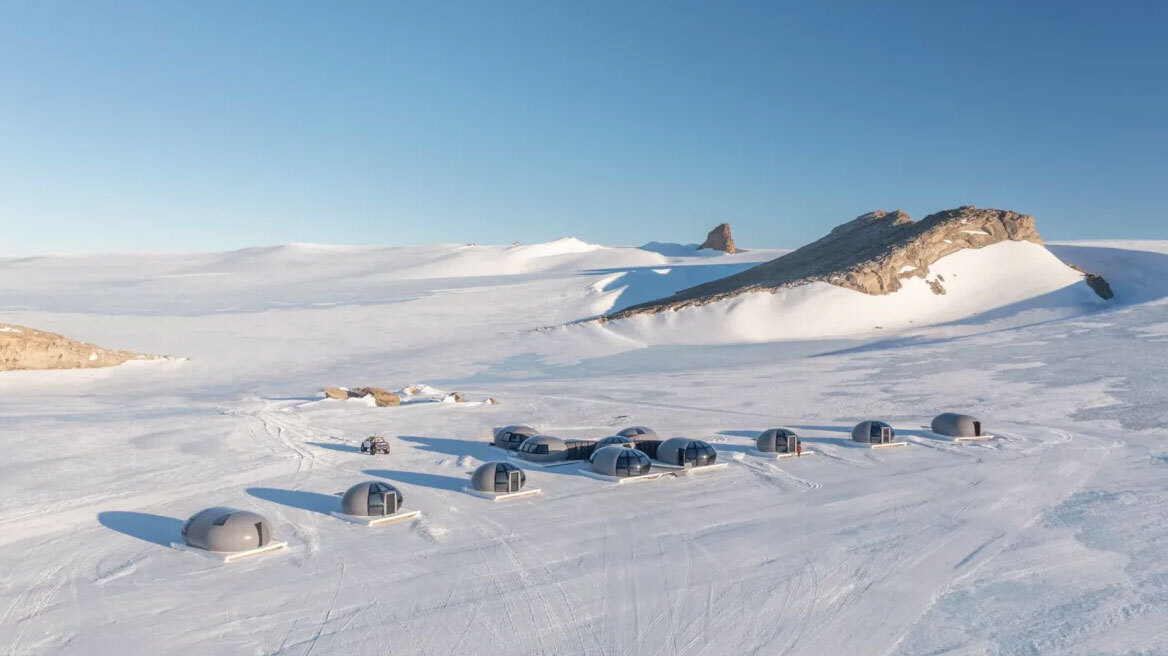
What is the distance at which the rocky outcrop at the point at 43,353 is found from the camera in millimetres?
40844

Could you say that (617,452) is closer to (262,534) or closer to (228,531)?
→ (262,534)

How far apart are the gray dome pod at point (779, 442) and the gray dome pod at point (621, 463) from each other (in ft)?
16.7

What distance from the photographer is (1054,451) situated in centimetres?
2623

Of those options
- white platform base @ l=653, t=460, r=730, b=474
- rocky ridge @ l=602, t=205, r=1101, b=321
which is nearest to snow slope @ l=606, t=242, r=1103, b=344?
rocky ridge @ l=602, t=205, r=1101, b=321

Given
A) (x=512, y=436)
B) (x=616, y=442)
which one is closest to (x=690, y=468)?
(x=616, y=442)

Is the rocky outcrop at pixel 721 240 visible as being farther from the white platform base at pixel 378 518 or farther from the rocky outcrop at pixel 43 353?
the white platform base at pixel 378 518

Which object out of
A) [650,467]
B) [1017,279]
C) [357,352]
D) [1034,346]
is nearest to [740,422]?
[650,467]

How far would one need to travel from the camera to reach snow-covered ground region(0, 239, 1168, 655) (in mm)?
13234

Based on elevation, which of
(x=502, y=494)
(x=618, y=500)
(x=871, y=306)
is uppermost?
(x=871, y=306)

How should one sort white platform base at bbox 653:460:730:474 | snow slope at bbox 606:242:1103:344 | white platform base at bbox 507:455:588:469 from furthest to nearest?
snow slope at bbox 606:242:1103:344 → white platform base at bbox 507:455:588:469 → white platform base at bbox 653:460:730:474

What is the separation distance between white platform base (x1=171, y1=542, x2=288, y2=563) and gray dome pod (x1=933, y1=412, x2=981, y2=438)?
929 inches

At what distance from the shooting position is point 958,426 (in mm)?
28953

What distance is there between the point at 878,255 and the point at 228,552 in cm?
5847

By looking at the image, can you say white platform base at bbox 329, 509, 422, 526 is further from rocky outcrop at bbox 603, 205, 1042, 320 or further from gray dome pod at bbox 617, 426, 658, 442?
rocky outcrop at bbox 603, 205, 1042, 320
